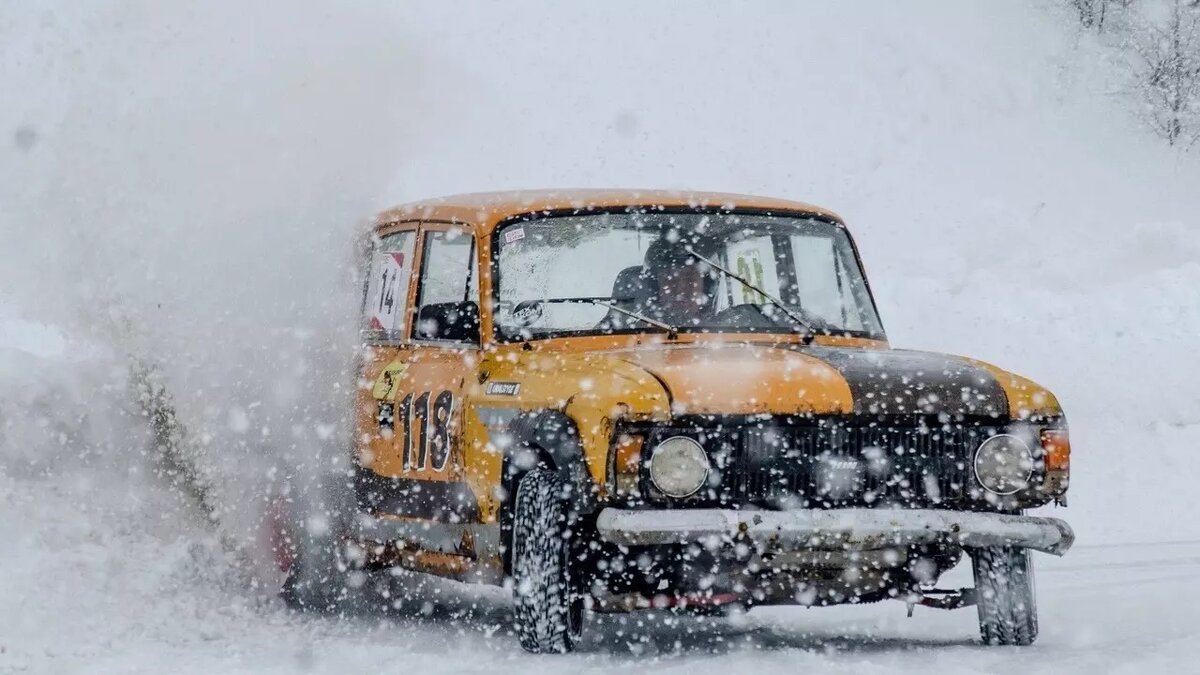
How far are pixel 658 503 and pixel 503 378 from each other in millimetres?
1102

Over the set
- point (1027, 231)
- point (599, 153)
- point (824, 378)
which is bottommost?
point (824, 378)

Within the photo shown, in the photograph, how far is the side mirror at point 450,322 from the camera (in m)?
6.97

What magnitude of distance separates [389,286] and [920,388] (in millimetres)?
2826

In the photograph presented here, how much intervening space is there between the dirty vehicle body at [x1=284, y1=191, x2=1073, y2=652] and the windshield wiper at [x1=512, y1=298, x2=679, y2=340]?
12mm

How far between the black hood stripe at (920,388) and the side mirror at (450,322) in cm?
149

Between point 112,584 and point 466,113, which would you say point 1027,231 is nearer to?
point 466,113

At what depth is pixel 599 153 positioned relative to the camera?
26469mm

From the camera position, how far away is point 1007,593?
6.12 meters

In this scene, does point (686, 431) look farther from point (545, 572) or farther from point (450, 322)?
point (450, 322)

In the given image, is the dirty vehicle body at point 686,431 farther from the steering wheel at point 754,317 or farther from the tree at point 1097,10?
the tree at point 1097,10

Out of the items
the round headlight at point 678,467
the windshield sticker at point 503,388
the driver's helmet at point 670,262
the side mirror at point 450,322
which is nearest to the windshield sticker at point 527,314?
the side mirror at point 450,322

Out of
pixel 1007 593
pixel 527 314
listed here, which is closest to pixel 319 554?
pixel 527 314

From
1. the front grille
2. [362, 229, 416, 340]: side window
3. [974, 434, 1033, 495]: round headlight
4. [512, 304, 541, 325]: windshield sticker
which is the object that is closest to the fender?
the front grille

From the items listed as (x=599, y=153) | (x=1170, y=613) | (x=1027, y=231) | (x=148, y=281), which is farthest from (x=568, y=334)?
(x=599, y=153)
